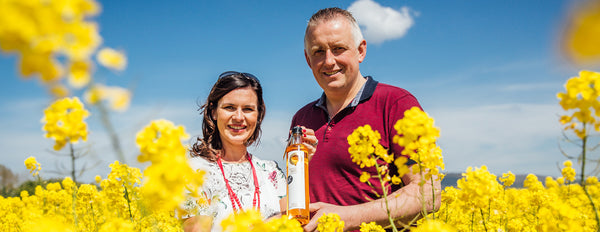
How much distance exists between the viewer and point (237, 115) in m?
3.34

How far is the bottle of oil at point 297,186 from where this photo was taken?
96.5 inches

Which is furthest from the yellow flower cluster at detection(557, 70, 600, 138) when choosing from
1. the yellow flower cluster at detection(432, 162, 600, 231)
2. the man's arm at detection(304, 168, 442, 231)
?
the man's arm at detection(304, 168, 442, 231)

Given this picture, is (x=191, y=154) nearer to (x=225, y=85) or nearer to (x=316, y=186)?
(x=225, y=85)

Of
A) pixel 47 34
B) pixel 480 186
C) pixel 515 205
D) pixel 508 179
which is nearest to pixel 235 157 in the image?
pixel 480 186

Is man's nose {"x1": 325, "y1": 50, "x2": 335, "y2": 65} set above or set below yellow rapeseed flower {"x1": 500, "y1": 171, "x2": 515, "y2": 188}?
above

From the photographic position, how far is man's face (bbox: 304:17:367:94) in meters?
3.33

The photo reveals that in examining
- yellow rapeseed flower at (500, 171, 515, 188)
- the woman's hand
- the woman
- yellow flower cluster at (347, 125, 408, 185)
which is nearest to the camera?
yellow flower cluster at (347, 125, 408, 185)

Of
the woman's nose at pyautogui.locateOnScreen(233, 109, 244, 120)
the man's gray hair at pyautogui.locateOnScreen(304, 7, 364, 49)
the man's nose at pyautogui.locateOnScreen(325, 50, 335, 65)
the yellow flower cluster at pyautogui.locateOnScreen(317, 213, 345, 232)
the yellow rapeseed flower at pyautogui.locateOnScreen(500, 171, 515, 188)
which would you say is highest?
the man's gray hair at pyautogui.locateOnScreen(304, 7, 364, 49)

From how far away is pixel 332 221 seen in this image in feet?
7.93

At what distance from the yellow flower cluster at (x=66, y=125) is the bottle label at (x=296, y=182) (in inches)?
53.4

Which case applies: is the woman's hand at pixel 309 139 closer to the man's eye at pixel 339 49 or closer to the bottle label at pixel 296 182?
the bottle label at pixel 296 182

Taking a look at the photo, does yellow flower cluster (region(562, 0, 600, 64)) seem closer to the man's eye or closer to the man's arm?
the man's arm

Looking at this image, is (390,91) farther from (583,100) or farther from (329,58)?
(583,100)

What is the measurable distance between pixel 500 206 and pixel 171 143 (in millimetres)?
4560
